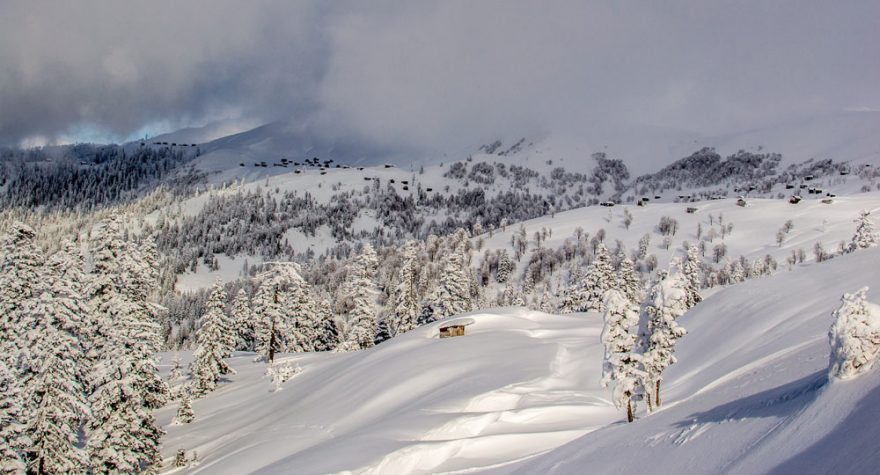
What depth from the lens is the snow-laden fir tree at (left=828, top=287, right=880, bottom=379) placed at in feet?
33.0

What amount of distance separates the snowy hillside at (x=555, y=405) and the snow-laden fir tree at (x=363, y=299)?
1199 centimetres

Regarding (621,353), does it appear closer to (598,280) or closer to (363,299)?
(363,299)

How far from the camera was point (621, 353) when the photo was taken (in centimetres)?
2461

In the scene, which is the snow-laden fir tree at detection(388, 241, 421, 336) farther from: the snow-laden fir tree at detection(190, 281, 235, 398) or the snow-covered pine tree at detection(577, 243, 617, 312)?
the snow-covered pine tree at detection(577, 243, 617, 312)

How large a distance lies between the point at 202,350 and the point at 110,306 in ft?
70.7

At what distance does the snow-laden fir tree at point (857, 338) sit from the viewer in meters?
10.1

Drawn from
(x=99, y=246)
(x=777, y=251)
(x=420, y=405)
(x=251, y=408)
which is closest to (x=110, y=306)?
(x=99, y=246)

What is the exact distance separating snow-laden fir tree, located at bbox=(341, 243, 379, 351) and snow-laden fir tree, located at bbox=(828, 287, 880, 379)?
5546 cm

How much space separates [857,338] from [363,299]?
57779 mm

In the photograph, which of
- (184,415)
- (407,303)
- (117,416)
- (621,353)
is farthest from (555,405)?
(407,303)

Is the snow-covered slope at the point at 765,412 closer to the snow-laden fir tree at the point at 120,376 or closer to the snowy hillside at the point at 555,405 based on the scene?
the snowy hillside at the point at 555,405

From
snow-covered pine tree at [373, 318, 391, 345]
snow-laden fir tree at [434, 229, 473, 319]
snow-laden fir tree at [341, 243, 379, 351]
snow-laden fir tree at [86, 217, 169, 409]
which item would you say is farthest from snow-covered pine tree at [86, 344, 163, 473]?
snow-covered pine tree at [373, 318, 391, 345]

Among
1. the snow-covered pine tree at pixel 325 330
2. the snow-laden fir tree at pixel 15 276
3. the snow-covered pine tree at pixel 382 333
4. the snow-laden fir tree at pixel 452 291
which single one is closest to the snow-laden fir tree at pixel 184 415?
the snow-laden fir tree at pixel 15 276

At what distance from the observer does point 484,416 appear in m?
28.0
